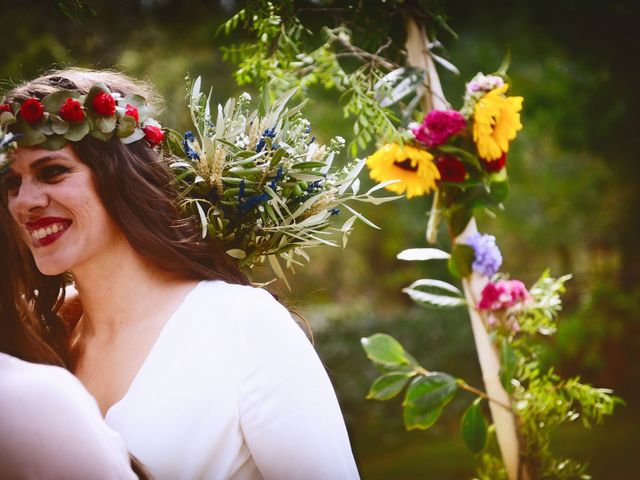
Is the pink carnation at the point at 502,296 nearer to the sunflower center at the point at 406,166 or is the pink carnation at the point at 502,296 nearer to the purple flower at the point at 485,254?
the purple flower at the point at 485,254

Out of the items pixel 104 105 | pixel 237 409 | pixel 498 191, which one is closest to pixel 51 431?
pixel 237 409

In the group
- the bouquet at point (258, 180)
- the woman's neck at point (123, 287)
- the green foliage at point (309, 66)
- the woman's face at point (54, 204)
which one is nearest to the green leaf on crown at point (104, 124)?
the woman's face at point (54, 204)

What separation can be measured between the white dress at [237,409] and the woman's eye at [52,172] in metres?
0.61

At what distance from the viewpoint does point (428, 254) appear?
2.37 m

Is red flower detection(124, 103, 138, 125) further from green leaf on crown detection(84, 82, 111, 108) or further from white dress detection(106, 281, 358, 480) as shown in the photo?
white dress detection(106, 281, 358, 480)

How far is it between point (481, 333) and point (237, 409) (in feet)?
3.24

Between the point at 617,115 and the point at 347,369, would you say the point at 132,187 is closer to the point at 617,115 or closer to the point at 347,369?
the point at 617,115

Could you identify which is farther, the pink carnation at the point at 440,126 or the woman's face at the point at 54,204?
the pink carnation at the point at 440,126

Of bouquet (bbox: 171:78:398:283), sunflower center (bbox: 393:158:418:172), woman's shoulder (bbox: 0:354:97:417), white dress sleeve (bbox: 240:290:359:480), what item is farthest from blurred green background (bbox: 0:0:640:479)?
woman's shoulder (bbox: 0:354:97:417)

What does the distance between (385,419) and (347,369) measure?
0.79m

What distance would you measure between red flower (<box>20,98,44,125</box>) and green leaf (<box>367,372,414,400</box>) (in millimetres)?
1431

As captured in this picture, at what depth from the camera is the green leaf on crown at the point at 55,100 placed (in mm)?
1956

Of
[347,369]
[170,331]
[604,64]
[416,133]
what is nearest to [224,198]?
[170,331]

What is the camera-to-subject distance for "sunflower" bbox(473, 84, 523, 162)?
224cm
